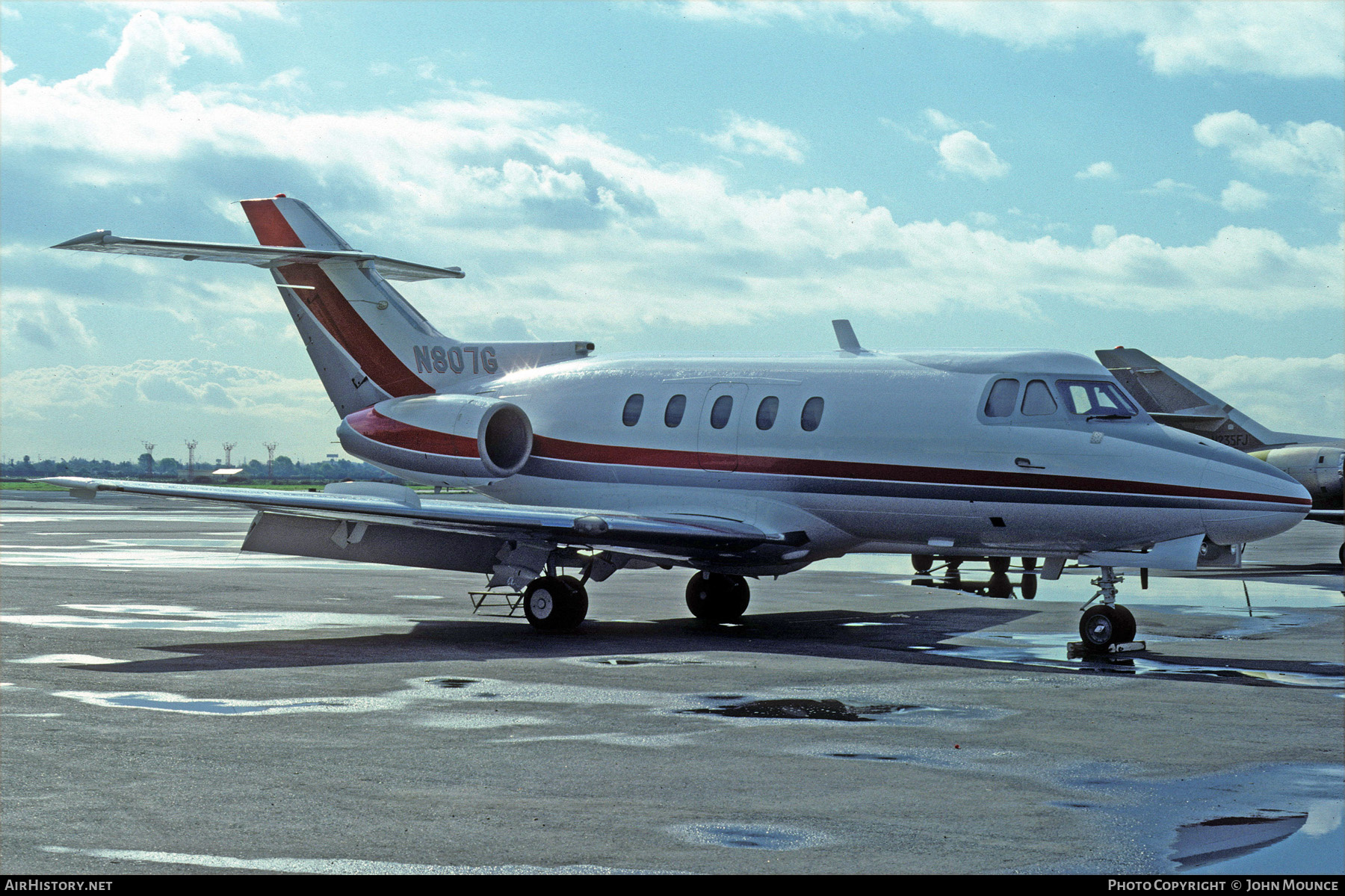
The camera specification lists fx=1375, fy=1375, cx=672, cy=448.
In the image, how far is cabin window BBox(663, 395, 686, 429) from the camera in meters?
18.4

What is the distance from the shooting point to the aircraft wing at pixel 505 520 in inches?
621

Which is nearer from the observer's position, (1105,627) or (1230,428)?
(1105,627)

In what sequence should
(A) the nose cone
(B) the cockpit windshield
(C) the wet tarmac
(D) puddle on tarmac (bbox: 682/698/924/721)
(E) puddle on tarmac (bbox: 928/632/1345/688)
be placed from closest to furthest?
(C) the wet tarmac, (D) puddle on tarmac (bbox: 682/698/924/721), (E) puddle on tarmac (bbox: 928/632/1345/688), (A) the nose cone, (B) the cockpit windshield

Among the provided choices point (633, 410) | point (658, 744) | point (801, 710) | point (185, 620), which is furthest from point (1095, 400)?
point (185, 620)

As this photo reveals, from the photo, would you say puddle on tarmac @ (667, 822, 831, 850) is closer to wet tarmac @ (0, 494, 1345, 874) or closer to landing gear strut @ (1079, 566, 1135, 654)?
wet tarmac @ (0, 494, 1345, 874)

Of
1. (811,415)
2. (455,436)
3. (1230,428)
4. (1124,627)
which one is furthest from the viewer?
(1230,428)

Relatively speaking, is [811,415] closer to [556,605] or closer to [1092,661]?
[556,605]

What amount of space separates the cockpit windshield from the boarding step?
7.07 m

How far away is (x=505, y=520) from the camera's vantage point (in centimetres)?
1603

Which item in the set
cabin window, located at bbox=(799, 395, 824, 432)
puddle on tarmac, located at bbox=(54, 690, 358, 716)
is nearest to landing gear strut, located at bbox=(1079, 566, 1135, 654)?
cabin window, located at bbox=(799, 395, 824, 432)

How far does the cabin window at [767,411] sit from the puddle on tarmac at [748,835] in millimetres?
10848

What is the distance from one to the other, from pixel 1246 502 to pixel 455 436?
34.6 ft
